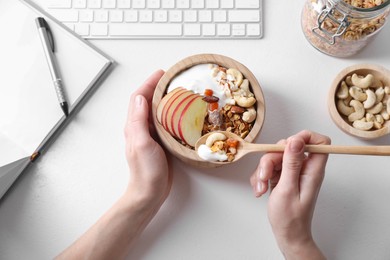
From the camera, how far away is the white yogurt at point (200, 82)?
2.19ft

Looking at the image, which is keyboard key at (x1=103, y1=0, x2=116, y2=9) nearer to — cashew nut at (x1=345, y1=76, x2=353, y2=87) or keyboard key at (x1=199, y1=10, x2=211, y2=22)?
keyboard key at (x1=199, y1=10, x2=211, y2=22)

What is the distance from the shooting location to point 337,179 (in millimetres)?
736

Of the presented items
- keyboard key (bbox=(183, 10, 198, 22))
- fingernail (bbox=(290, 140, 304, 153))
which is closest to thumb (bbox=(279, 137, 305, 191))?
fingernail (bbox=(290, 140, 304, 153))

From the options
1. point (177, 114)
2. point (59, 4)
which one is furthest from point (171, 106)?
point (59, 4)

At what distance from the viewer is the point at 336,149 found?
2.00ft

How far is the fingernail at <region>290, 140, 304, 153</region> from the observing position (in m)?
0.61

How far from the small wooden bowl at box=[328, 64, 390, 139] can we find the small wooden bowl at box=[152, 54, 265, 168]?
0.14m

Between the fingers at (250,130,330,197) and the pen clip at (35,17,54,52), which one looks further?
the pen clip at (35,17,54,52)

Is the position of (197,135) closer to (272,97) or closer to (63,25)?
(272,97)

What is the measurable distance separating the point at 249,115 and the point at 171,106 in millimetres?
129

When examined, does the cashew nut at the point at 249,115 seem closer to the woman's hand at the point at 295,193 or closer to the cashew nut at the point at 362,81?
the woman's hand at the point at 295,193

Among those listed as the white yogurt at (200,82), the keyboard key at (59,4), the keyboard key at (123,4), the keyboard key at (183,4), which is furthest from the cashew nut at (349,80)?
the keyboard key at (59,4)

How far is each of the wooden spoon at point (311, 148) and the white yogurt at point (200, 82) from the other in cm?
7

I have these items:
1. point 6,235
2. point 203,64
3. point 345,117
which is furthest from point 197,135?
point 6,235
